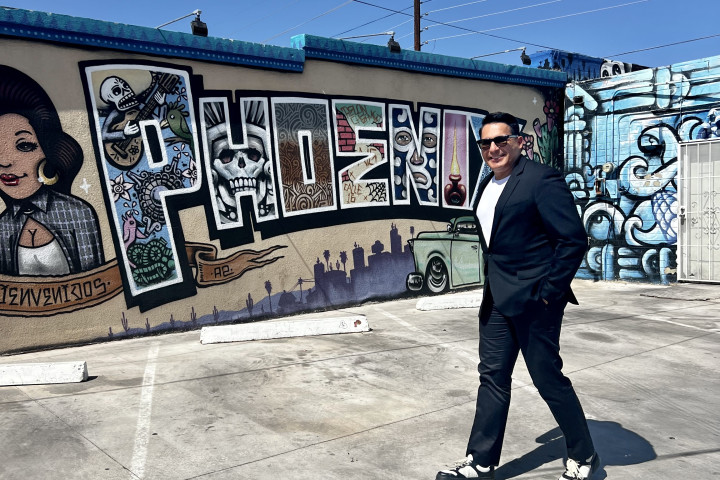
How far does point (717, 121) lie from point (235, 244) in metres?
8.28

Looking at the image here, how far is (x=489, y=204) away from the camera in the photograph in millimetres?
3547

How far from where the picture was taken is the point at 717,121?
1080 cm

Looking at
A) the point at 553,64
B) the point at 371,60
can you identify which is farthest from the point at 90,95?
the point at 553,64

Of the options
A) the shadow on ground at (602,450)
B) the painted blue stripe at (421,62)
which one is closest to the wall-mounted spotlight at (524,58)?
the painted blue stripe at (421,62)

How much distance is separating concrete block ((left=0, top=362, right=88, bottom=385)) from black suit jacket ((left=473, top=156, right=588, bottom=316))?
3.79 meters

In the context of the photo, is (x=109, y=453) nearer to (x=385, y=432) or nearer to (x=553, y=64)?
(x=385, y=432)

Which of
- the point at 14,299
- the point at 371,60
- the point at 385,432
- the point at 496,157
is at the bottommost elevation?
the point at 385,432

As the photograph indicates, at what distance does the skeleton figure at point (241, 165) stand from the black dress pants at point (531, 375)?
217 inches

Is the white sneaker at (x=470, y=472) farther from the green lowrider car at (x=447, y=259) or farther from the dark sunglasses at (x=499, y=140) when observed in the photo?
the green lowrider car at (x=447, y=259)

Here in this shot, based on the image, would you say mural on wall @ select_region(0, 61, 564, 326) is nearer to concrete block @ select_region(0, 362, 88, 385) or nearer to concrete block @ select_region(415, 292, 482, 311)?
concrete block @ select_region(415, 292, 482, 311)

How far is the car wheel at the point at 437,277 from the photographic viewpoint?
35.6ft

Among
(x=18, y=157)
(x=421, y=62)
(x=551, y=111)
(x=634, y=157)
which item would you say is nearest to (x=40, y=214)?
(x=18, y=157)

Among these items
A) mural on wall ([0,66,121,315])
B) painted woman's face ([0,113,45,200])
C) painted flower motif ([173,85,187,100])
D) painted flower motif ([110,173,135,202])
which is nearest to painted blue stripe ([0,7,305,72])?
painted flower motif ([173,85,187,100])

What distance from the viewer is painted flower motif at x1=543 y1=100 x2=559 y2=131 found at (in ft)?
41.3
